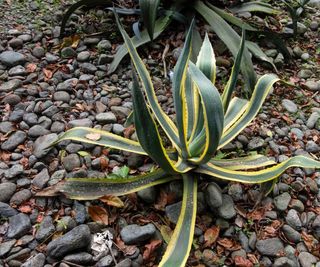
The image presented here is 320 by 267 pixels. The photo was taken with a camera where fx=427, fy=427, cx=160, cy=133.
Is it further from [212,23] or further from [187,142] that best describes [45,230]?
[212,23]

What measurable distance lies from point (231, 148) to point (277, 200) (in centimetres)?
27

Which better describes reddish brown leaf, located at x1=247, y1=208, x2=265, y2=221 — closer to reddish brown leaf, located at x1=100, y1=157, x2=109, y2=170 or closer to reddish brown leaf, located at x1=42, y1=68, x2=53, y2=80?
reddish brown leaf, located at x1=100, y1=157, x2=109, y2=170

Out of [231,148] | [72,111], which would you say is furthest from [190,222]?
[72,111]

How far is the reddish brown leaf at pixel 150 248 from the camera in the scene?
1308 mm

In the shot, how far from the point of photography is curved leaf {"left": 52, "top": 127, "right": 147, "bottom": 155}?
152cm

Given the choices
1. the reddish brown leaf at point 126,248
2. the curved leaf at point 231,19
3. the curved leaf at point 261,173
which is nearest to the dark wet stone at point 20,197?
the reddish brown leaf at point 126,248

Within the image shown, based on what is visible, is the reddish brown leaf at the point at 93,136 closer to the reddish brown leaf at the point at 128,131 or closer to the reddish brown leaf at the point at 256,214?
the reddish brown leaf at the point at 128,131

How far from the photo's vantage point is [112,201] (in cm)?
141

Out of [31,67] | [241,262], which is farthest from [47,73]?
[241,262]

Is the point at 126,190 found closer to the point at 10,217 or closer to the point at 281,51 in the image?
the point at 10,217

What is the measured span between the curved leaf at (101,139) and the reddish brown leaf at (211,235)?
1.16 ft

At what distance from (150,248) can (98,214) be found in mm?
208

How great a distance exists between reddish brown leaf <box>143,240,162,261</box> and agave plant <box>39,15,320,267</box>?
79 mm

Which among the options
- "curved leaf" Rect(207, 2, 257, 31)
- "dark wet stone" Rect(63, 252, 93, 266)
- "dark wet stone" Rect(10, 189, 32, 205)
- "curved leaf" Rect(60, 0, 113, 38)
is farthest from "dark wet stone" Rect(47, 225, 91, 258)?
"curved leaf" Rect(207, 2, 257, 31)
